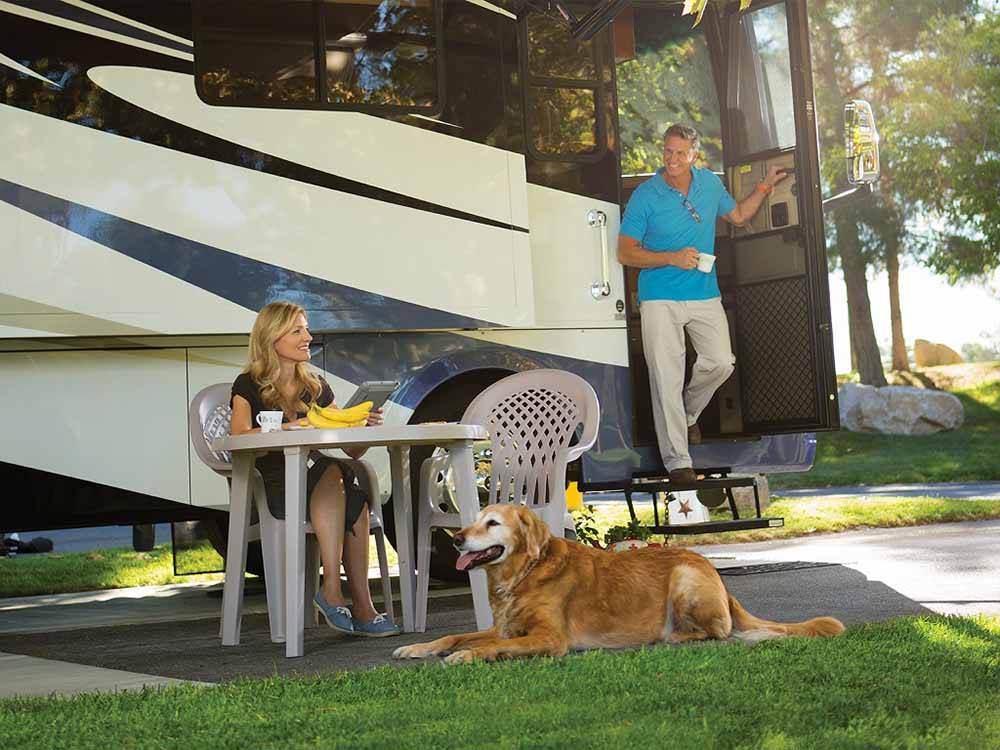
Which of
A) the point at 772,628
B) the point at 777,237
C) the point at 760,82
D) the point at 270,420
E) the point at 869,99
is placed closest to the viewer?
the point at 772,628

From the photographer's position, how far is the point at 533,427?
19.2 ft

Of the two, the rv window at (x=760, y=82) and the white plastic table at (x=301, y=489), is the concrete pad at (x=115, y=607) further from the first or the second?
the rv window at (x=760, y=82)

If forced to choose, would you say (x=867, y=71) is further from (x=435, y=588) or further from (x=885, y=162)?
(x=435, y=588)

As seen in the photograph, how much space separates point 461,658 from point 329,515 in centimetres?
125

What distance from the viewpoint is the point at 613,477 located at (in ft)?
25.0

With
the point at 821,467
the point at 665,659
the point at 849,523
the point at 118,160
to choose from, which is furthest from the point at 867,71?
the point at 665,659

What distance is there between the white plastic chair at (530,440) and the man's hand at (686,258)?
1.72 metres

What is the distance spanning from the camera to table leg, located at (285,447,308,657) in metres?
5.09

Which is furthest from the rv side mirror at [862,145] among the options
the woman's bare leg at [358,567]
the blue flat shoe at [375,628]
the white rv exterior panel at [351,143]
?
the blue flat shoe at [375,628]

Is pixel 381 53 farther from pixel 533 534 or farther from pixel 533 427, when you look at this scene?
pixel 533 534

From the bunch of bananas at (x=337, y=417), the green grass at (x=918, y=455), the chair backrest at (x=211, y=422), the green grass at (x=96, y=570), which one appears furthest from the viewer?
the green grass at (x=918, y=455)

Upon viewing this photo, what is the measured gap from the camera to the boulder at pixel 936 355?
2516 cm

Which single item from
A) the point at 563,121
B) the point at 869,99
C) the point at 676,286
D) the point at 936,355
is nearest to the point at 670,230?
the point at 676,286

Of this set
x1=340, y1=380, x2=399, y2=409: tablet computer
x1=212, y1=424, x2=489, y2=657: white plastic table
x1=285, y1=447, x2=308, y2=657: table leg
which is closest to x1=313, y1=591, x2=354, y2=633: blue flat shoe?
x1=212, y1=424, x2=489, y2=657: white plastic table
